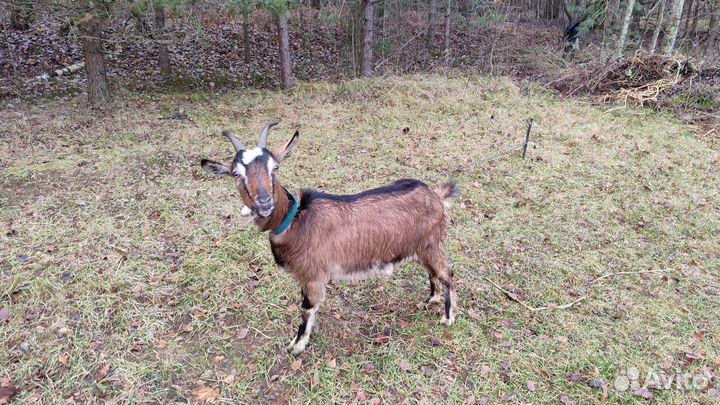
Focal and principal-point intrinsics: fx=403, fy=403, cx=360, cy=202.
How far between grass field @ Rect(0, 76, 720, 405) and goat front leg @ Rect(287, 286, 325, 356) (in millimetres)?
108

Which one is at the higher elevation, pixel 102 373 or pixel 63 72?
pixel 63 72

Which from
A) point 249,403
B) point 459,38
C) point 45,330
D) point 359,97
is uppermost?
point 459,38

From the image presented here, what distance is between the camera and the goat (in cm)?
272

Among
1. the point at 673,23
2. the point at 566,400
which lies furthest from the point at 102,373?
the point at 673,23

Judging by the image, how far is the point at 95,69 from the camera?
852 cm

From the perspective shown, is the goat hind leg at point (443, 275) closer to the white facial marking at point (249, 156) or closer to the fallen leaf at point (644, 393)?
the fallen leaf at point (644, 393)

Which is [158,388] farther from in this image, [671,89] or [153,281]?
[671,89]

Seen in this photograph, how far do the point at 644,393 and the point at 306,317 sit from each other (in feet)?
8.88

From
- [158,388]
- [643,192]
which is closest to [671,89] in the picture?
[643,192]

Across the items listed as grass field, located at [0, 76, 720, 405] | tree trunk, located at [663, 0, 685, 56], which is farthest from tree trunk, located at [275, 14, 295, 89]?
tree trunk, located at [663, 0, 685, 56]

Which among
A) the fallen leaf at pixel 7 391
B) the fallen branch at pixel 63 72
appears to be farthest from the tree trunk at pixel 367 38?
the fallen leaf at pixel 7 391

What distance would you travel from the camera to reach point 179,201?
559 cm

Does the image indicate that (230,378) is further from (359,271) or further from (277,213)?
(277,213)

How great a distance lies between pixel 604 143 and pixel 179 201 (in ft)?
25.4
